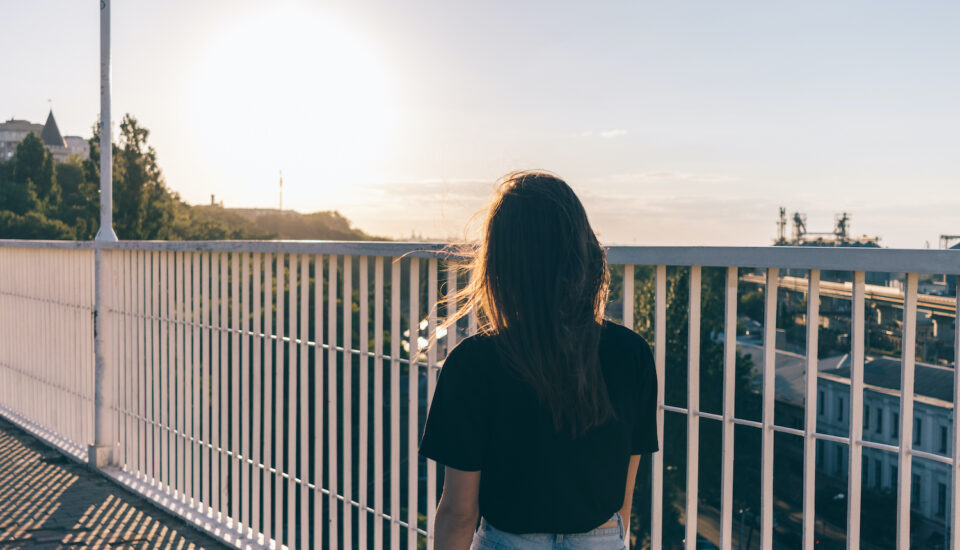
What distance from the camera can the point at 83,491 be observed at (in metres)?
5.67

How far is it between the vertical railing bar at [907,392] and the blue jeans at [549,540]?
0.83m

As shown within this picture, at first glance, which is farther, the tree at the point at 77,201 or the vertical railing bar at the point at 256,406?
the tree at the point at 77,201

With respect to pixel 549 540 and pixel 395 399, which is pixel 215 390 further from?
pixel 549 540

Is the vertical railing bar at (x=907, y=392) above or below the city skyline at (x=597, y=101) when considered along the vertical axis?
below

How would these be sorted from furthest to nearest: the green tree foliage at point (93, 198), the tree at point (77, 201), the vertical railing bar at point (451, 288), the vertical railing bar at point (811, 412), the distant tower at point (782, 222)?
the distant tower at point (782, 222), the tree at point (77, 201), the green tree foliage at point (93, 198), the vertical railing bar at point (451, 288), the vertical railing bar at point (811, 412)

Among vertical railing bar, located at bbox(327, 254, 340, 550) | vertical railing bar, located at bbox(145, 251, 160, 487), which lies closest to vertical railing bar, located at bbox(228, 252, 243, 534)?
vertical railing bar, located at bbox(327, 254, 340, 550)

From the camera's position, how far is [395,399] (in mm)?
3844

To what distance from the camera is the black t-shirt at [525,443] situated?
181 centimetres

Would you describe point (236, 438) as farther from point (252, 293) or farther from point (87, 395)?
point (87, 395)

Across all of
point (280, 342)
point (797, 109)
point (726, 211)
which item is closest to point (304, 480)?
point (280, 342)

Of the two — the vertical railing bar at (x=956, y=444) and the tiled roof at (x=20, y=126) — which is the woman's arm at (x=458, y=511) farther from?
the tiled roof at (x=20, y=126)

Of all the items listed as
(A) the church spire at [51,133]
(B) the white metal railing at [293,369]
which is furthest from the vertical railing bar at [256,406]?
(A) the church spire at [51,133]

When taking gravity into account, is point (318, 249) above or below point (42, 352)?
above

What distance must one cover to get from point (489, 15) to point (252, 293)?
119088mm
